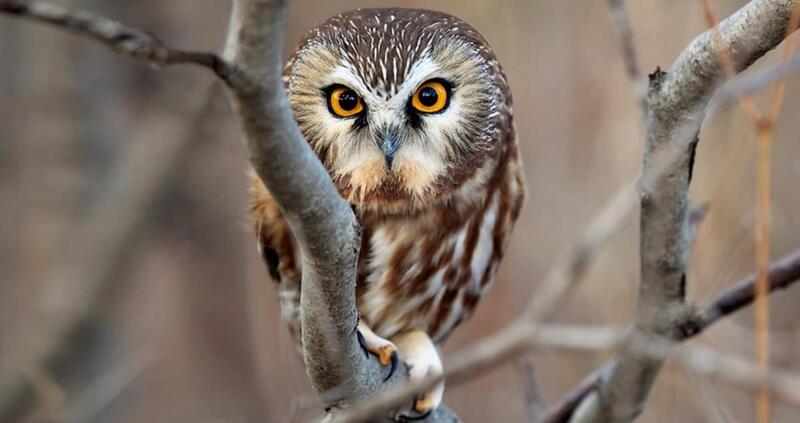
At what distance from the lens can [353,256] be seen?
195 cm

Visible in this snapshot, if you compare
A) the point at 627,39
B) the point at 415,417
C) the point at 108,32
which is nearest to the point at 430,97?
the point at 627,39

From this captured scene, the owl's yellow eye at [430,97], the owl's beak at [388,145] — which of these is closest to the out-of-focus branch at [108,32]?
the owl's beak at [388,145]

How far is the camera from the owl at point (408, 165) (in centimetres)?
259

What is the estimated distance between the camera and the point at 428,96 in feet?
8.84

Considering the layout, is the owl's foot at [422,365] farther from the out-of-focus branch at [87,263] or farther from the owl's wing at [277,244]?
the out-of-focus branch at [87,263]

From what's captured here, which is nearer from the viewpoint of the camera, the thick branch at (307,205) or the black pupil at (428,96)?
the thick branch at (307,205)

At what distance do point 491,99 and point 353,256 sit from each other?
3.25 ft

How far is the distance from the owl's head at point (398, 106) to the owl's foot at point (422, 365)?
1.24 ft

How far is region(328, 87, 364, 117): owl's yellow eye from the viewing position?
260 centimetres

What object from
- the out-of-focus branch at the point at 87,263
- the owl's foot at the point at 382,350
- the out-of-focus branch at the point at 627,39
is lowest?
the out-of-focus branch at the point at 87,263

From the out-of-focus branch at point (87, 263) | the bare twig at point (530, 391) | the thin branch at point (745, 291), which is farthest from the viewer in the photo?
the out-of-focus branch at point (87, 263)

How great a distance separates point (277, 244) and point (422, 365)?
0.46 metres

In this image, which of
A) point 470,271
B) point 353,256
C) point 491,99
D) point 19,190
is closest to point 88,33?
point 353,256

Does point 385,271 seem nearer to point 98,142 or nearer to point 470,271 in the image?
point 470,271
